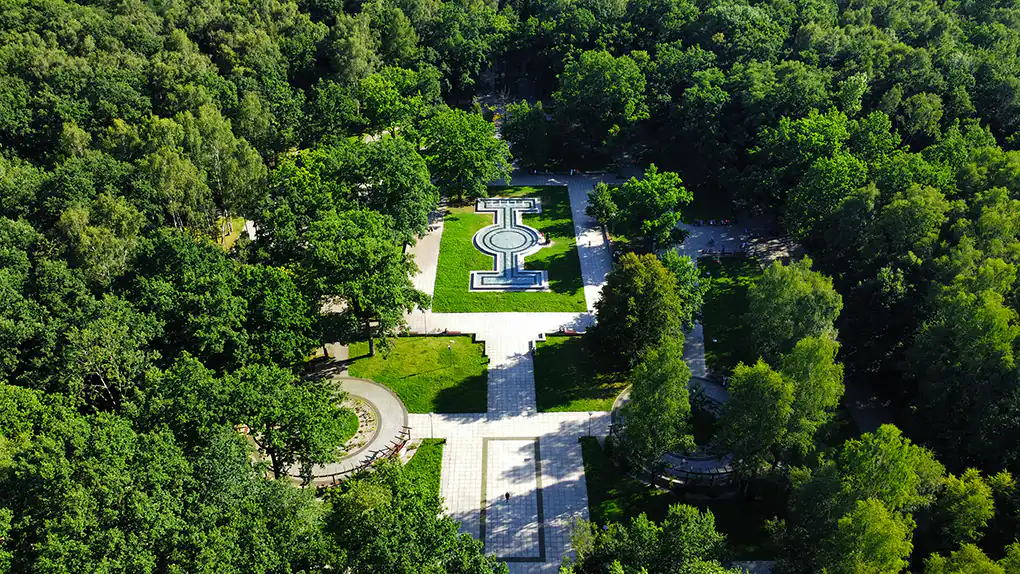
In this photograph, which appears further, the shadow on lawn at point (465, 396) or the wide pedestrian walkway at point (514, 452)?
the shadow on lawn at point (465, 396)

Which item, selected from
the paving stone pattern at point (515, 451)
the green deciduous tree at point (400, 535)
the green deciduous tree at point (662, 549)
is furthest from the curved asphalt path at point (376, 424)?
the green deciduous tree at point (662, 549)

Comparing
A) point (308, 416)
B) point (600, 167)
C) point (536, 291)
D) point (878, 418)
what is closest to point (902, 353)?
point (878, 418)

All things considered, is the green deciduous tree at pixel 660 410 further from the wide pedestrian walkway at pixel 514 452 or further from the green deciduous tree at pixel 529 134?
the green deciduous tree at pixel 529 134

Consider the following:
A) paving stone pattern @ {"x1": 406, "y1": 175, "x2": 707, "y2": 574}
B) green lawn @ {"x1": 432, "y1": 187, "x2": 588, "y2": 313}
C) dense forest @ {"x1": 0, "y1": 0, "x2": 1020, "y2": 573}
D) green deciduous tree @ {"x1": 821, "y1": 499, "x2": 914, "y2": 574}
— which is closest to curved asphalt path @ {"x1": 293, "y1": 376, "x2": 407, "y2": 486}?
paving stone pattern @ {"x1": 406, "y1": 175, "x2": 707, "y2": 574}

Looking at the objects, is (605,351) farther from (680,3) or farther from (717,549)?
(680,3)

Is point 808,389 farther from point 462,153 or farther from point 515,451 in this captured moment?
point 462,153

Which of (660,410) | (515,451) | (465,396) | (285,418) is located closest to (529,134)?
(465,396)
